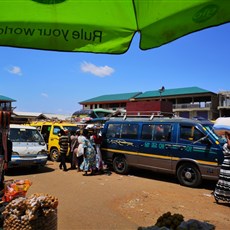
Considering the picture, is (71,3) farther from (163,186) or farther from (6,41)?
(163,186)

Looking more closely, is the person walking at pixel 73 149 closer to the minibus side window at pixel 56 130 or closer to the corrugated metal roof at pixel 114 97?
the minibus side window at pixel 56 130

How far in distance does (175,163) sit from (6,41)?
26.1ft

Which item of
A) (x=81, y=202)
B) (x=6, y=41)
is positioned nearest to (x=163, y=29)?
(x=6, y=41)

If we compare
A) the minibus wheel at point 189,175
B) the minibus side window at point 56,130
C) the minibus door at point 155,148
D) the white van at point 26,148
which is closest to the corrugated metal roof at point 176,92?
the minibus side window at point 56,130

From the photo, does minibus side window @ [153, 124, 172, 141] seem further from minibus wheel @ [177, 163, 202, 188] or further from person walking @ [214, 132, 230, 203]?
person walking @ [214, 132, 230, 203]

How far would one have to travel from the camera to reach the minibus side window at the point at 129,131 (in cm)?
1121

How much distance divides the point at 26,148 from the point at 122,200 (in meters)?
5.11

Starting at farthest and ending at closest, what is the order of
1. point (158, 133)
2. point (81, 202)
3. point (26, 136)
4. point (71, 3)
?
point (26, 136)
point (158, 133)
point (81, 202)
point (71, 3)

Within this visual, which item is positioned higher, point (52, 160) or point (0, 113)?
point (0, 113)

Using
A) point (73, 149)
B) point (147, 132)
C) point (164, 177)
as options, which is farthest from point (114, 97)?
point (147, 132)

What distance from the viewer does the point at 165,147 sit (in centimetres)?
1000

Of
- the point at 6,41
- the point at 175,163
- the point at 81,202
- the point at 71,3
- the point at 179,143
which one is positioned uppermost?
the point at 71,3

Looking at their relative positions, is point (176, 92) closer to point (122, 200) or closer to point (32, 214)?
point (122, 200)

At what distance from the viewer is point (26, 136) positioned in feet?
39.8
